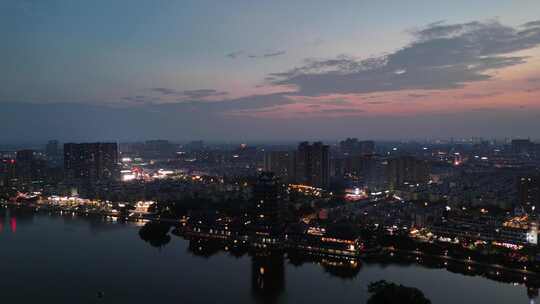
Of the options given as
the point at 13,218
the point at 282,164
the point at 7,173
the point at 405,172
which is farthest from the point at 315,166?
the point at 7,173

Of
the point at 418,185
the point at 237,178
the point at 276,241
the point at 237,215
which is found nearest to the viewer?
the point at 276,241

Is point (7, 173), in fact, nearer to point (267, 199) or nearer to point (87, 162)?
point (87, 162)

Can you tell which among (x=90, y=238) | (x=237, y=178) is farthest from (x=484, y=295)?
(x=237, y=178)

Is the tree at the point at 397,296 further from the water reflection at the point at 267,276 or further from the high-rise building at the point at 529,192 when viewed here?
the high-rise building at the point at 529,192

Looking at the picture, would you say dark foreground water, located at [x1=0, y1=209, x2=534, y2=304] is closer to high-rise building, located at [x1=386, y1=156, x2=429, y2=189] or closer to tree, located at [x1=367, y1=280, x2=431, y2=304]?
tree, located at [x1=367, y1=280, x2=431, y2=304]

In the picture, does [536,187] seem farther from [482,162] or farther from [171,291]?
[482,162]
